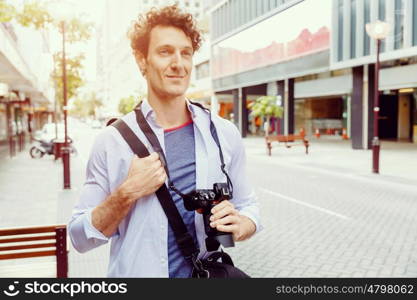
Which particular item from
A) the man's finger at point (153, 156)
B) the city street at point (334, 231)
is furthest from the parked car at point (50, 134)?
the man's finger at point (153, 156)

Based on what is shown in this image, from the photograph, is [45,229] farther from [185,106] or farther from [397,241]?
[397,241]

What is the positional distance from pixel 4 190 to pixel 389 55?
17.3 meters

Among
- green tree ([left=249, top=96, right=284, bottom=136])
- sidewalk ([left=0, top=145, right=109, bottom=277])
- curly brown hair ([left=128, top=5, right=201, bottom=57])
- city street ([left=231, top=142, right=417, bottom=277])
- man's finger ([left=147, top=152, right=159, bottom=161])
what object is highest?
green tree ([left=249, top=96, right=284, bottom=136])

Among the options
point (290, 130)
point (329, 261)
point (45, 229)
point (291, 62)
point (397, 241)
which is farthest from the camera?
point (290, 130)

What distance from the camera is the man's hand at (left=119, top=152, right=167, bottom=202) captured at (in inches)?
65.6

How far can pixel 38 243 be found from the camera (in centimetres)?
401

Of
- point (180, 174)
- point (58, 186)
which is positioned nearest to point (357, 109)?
point (58, 186)

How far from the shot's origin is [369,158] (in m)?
19.9

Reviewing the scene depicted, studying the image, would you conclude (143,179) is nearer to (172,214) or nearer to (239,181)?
(172,214)

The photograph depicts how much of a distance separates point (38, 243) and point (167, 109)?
259 centimetres

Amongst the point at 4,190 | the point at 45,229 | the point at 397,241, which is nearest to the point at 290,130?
the point at 4,190

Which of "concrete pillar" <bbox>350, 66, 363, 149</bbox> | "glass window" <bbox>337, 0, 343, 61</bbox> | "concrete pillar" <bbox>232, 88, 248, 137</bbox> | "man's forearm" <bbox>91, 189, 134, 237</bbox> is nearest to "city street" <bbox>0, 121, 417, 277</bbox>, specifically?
"man's forearm" <bbox>91, 189, 134, 237</bbox>

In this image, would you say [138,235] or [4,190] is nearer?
[138,235]

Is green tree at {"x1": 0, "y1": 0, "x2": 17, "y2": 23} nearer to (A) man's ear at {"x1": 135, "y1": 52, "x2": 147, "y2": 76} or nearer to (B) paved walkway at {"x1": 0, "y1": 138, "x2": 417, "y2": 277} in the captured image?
(B) paved walkway at {"x1": 0, "y1": 138, "x2": 417, "y2": 277}
